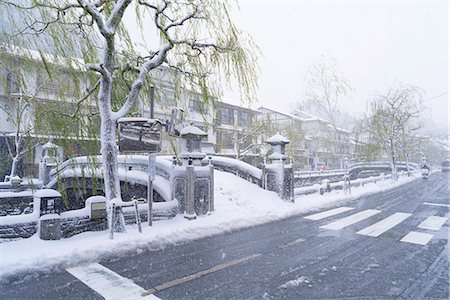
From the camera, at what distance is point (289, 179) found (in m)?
13.2

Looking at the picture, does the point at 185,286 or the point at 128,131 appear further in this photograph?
the point at 128,131

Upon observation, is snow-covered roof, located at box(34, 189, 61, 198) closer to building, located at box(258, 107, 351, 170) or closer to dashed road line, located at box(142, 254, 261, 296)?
dashed road line, located at box(142, 254, 261, 296)

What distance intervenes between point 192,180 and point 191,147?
1.26 m

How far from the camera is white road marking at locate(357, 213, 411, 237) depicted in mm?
8062

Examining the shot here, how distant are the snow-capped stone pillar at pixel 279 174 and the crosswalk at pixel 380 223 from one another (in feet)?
6.33

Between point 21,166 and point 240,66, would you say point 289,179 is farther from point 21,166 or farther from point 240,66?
point 21,166

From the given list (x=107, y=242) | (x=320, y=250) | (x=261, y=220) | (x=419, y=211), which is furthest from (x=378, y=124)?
(x=107, y=242)

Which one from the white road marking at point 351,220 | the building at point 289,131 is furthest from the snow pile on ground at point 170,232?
the building at point 289,131

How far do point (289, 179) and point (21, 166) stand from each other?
2214 cm

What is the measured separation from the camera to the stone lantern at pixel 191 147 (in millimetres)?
9836

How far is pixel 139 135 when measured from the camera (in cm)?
756

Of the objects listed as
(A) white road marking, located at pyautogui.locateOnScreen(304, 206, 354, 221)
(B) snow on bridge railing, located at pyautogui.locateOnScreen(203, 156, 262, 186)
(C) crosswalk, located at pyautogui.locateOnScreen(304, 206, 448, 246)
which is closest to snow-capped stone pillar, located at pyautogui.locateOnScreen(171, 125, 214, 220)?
(B) snow on bridge railing, located at pyautogui.locateOnScreen(203, 156, 262, 186)

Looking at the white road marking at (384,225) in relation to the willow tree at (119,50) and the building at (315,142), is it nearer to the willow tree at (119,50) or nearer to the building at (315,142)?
the willow tree at (119,50)

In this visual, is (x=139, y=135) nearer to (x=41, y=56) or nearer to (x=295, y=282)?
(x=41, y=56)
